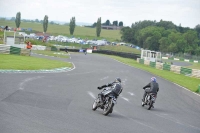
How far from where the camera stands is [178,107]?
20.4m

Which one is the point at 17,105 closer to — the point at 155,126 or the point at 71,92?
the point at 155,126

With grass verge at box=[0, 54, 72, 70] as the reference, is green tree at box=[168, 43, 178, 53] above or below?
above

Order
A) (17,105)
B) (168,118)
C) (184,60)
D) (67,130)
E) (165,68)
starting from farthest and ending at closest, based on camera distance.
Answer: (184,60), (165,68), (168,118), (17,105), (67,130)

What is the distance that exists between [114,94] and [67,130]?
4.36 m

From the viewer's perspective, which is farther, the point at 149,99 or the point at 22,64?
the point at 22,64

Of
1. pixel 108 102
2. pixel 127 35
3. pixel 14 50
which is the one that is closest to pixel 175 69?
pixel 14 50

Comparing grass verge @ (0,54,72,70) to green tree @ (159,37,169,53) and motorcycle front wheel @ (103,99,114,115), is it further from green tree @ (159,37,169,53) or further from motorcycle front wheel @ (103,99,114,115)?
green tree @ (159,37,169,53)

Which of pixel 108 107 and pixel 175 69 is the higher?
pixel 108 107

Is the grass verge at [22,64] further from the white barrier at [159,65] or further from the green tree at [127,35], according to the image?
the green tree at [127,35]

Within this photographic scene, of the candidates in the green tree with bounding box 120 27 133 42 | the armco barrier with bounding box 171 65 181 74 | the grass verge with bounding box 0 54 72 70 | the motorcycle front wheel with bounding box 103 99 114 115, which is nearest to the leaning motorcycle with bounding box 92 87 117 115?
the motorcycle front wheel with bounding box 103 99 114 115

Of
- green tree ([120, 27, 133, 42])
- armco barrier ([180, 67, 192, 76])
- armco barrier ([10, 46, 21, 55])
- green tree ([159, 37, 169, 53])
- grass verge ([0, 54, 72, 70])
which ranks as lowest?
armco barrier ([180, 67, 192, 76])

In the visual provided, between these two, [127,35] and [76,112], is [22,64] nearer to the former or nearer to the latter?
[76,112]

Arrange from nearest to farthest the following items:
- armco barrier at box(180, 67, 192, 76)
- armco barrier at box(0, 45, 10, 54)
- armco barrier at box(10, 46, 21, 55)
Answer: armco barrier at box(0, 45, 10, 54) < armco barrier at box(10, 46, 21, 55) < armco barrier at box(180, 67, 192, 76)

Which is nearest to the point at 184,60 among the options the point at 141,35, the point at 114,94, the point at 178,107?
the point at 141,35
